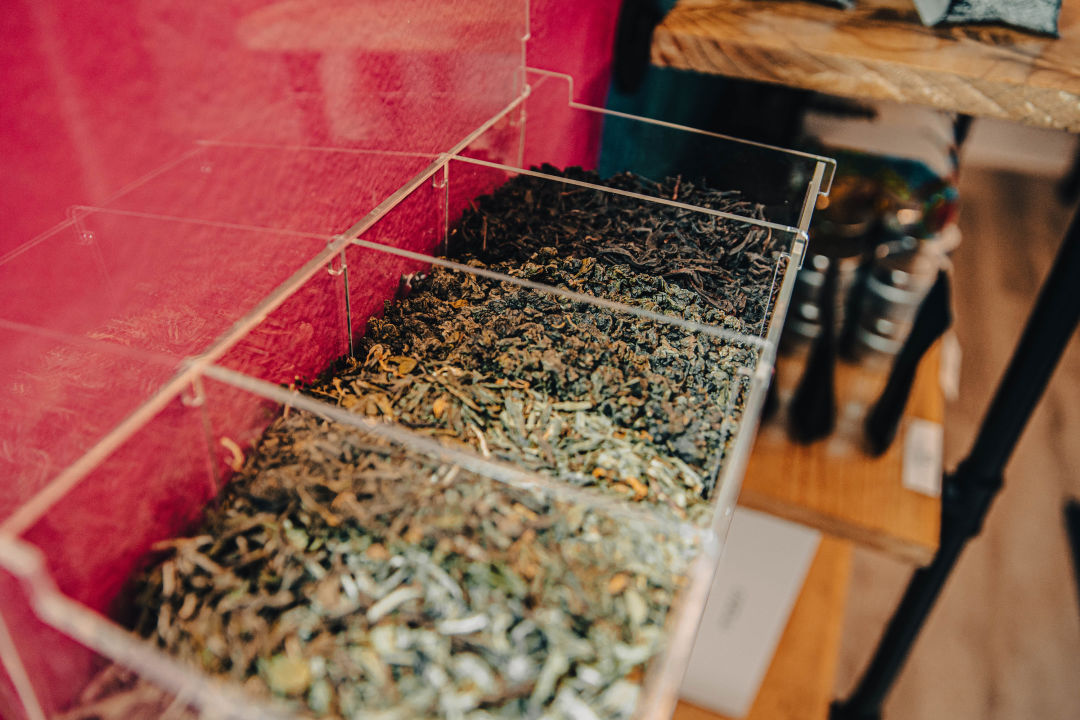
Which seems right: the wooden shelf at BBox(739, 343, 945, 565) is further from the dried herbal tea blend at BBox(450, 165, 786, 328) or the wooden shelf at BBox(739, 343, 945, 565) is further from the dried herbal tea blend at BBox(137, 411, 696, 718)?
the dried herbal tea blend at BBox(137, 411, 696, 718)

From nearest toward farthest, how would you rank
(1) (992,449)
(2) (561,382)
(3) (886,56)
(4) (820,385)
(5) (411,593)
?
(5) (411,593) < (2) (561,382) < (3) (886,56) < (1) (992,449) < (4) (820,385)

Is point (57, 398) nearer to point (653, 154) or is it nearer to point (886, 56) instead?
point (653, 154)

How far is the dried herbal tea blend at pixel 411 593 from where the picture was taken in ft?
1.74

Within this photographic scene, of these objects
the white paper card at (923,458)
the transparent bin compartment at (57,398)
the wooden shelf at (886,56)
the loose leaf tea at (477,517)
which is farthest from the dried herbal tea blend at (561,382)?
the white paper card at (923,458)

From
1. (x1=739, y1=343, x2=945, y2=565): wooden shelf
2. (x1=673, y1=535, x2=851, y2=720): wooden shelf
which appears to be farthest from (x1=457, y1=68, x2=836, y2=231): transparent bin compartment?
(x1=673, y1=535, x2=851, y2=720): wooden shelf

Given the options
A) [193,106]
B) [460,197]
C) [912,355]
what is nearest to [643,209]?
[460,197]

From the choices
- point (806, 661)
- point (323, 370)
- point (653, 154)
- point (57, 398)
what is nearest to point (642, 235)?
point (653, 154)

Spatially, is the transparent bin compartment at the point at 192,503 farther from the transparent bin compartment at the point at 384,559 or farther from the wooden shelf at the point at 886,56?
the wooden shelf at the point at 886,56

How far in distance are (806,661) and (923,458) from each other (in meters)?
0.54

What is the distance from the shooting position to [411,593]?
1.88ft

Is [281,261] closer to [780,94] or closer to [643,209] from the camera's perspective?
[643,209]

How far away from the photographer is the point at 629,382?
78cm

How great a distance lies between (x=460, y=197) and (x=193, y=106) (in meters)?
0.44

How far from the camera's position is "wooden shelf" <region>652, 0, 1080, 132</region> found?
1.11 m
